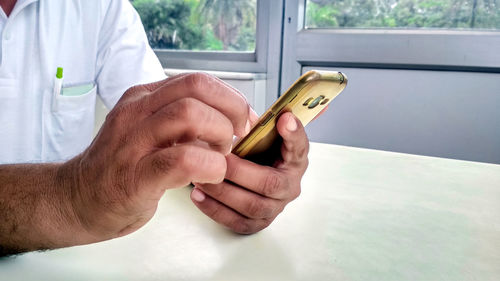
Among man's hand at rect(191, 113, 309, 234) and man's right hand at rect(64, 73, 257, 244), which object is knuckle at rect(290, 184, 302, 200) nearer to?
man's hand at rect(191, 113, 309, 234)

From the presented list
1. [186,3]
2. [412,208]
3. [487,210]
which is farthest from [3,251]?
[186,3]

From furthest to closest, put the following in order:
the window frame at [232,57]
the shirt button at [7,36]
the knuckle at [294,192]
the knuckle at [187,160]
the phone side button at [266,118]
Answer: the window frame at [232,57] < the shirt button at [7,36] < the knuckle at [294,192] < the phone side button at [266,118] < the knuckle at [187,160]

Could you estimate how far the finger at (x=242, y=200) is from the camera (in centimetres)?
51

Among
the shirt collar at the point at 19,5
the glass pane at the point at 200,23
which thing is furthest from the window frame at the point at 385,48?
the shirt collar at the point at 19,5

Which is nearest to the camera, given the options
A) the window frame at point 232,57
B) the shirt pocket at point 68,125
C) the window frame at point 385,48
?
the shirt pocket at point 68,125

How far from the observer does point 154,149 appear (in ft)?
1.19

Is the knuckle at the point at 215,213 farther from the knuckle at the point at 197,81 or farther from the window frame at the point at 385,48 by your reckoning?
the window frame at the point at 385,48

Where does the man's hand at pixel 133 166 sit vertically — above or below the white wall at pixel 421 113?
above

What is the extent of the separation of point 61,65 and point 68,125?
15 cm

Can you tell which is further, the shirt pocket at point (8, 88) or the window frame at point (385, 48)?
the window frame at point (385, 48)

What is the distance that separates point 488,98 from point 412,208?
3.78ft

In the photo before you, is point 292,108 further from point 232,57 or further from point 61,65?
point 232,57

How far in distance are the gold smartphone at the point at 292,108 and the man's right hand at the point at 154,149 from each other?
0.06m

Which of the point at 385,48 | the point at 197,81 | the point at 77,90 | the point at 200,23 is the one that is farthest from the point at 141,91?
the point at 200,23
